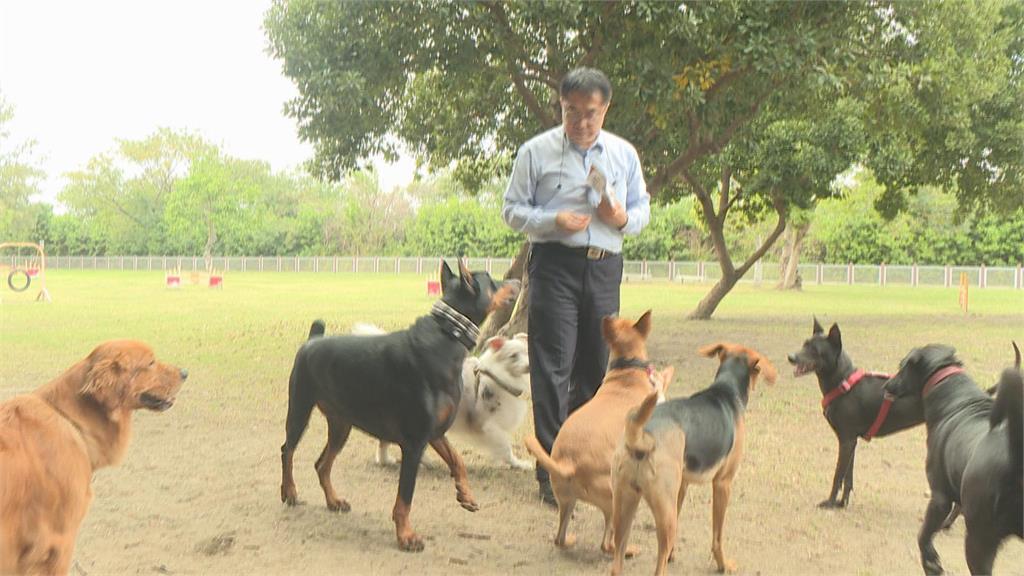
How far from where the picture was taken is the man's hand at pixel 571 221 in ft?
7.45

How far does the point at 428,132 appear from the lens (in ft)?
17.1

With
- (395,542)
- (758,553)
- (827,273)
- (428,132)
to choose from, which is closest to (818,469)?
(758,553)

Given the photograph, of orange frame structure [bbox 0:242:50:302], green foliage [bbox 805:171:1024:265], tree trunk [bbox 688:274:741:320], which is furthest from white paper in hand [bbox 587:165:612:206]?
tree trunk [bbox 688:274:741:320]

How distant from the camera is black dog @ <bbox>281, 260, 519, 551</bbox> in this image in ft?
7.36

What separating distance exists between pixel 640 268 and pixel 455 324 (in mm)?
2951

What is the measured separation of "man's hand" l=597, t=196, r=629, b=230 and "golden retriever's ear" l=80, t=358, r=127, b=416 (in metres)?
1.35

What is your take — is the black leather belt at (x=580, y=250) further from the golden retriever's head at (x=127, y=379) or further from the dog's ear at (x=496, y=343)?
the golden retriever's head at (x=127, y=379)

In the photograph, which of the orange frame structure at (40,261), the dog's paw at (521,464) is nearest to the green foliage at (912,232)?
the dog's paw at (521,464)

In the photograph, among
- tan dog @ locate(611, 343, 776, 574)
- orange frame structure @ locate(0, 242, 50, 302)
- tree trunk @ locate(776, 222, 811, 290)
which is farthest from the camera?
tree trunk @ locate(776, 222, 811, 290)

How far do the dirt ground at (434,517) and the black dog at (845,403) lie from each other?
16cm

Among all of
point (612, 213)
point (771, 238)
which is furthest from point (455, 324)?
point (771, 238)

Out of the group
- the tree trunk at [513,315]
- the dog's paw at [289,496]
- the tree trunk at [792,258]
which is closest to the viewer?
the dog's paw at [289,496]

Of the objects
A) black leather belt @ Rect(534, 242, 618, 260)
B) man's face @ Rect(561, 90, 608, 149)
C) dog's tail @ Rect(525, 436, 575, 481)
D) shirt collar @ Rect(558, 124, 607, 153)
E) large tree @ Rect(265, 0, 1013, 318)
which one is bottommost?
dog's tail @ Rect(525, 436, 575, 481)

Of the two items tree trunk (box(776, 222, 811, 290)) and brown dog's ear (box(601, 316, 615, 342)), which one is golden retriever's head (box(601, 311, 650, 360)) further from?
tree trunk (box(776, 222, 811, 290))
